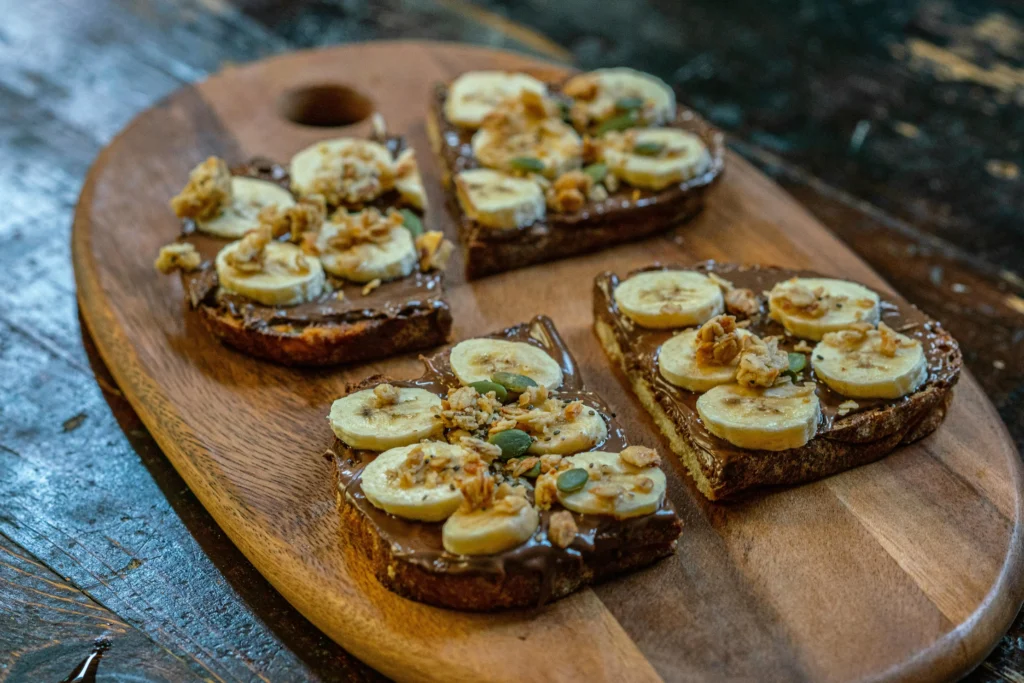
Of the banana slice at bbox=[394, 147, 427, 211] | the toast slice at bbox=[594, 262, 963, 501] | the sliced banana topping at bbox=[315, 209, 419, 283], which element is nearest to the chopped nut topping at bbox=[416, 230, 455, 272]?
the sliced banana topping at bbox=[315, 209, 419, 283]

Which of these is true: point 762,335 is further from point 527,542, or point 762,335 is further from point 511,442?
point 527,542

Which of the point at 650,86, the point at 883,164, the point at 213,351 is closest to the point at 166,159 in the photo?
the point at 213,351

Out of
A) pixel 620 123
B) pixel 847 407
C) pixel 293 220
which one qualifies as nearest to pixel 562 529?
pixel 847 407

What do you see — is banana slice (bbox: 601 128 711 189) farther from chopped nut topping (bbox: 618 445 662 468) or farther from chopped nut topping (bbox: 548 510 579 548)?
chopped nut topping (bbox: 548 510 579 548)

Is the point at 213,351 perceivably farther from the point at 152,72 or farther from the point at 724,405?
the point at 152,72

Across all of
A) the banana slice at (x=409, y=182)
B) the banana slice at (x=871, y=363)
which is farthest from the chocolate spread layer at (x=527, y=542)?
the banana slice at (x=409, y=182)
